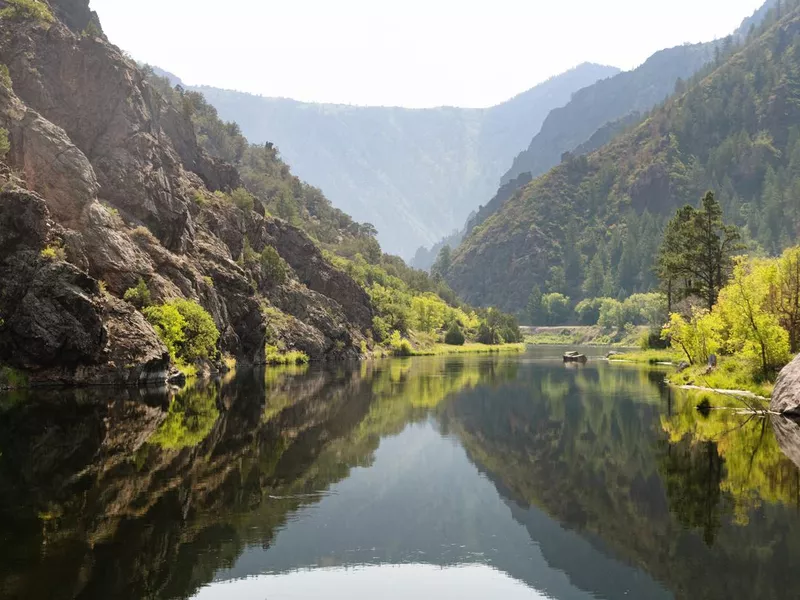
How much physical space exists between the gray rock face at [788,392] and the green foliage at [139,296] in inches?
2665

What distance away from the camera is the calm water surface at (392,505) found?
19.7m

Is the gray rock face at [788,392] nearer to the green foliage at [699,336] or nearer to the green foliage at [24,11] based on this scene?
the green foliage at [699,336]

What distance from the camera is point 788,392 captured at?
48625 millimetres

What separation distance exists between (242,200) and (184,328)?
253 ft

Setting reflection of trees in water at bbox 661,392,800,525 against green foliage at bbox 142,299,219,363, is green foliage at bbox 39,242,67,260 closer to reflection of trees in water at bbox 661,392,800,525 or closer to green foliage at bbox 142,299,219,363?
green foliage at bbox 142,299,219,363

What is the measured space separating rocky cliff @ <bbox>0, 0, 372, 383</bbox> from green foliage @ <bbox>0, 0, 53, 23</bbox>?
0.83m

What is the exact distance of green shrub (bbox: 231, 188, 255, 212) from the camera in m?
165

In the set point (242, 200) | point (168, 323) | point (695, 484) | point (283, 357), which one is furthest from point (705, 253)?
point (242, 200)

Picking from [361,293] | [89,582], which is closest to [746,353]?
[89,582]

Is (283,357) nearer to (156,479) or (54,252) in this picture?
(54,252)

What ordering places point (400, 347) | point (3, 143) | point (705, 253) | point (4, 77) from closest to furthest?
point (3, 143), point (4, 77), point (705, 253), point (400, 347)

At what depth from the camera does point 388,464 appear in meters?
37.4

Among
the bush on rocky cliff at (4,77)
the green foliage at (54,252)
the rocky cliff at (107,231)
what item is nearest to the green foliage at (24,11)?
the rocky cliff at (107,231)

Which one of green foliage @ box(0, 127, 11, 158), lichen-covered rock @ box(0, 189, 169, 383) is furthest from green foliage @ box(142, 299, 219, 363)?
green foliage @ box(0, 127, 11, 158)
